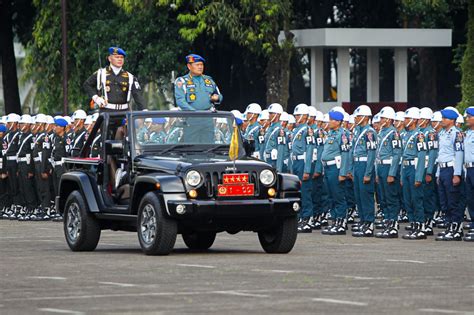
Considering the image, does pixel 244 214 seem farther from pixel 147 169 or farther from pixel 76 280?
pixel 76 280

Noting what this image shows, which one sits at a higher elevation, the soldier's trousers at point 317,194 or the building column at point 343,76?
the building column at point 343,76

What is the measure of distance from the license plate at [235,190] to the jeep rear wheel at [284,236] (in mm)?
726

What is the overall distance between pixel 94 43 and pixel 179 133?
2426 cm

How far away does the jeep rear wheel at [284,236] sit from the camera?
64.1ft

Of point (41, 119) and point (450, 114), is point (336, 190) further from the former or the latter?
point (41, 119)

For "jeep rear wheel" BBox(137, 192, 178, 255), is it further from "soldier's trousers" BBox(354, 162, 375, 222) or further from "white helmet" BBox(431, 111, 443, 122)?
"white helmet" BBox(431, 111, 443, 122)

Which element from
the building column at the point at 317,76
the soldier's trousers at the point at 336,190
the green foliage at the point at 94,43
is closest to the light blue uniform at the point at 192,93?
the soldier's trousers at the point at 336,190

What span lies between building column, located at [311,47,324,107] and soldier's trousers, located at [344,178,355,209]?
16.1m

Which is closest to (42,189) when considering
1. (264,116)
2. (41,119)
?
(41,119)

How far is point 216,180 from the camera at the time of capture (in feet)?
62.1

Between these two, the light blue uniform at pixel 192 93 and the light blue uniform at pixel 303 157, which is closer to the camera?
the light blue uniform at pixel 192 93

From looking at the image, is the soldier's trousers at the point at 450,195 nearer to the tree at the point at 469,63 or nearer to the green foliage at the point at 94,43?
the tree at the point at 469,63

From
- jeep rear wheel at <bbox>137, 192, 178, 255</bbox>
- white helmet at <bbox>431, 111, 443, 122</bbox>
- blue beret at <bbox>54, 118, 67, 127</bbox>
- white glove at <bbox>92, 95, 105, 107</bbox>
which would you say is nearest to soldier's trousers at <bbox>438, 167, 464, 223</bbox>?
white helmet at <bbox>431, 111, 443, 122</bbox>

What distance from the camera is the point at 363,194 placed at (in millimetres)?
24844
